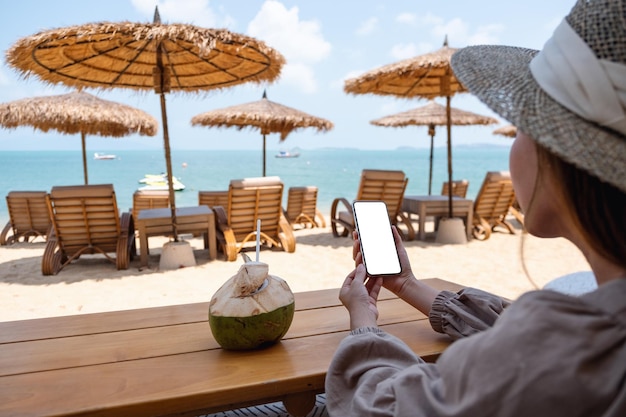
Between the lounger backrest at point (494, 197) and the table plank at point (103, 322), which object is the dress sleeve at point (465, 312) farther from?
the lounger backrest at point (494, 197)

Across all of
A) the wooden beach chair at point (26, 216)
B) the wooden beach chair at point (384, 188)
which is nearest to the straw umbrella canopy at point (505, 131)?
the wooden beach chair at point (384, 188)

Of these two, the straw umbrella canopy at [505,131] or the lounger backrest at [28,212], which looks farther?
the straw umbrella canopy at [505,131]

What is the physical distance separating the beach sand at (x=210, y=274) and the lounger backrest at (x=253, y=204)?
0.43m

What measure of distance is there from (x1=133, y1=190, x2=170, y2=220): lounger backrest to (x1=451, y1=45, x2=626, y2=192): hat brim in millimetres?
7907

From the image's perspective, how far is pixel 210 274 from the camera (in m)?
5.20

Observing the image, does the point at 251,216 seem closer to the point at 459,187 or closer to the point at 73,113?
the point at 73,113

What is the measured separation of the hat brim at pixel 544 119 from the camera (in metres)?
0.54

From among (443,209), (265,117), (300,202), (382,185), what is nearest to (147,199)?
(265,117)

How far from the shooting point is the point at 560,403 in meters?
0.52

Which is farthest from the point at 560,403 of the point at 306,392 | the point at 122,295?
the point at 122,295

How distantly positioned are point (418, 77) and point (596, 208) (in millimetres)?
7490

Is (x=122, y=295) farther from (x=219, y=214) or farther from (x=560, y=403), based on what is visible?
(x=560, y=403)

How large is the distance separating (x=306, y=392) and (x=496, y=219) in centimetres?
761

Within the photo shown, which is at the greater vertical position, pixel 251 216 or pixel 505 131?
pixel 505 131
